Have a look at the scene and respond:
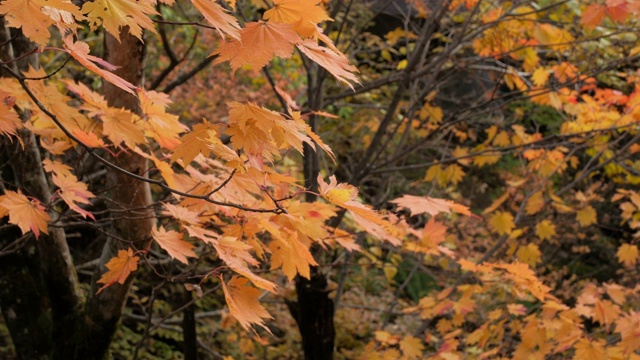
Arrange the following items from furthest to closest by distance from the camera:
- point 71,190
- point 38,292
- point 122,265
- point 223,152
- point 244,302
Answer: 1. point 38,292
2. point 71,190
3. point 122,265
4. point 244,302
5. point 223,152

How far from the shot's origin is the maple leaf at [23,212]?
1857mm

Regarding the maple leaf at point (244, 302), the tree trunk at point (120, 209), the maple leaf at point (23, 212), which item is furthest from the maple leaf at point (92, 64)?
the tree trunk at point (120, 209)

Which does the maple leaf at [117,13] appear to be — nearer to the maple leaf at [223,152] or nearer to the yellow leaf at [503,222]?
the maple leaf at [223,152]

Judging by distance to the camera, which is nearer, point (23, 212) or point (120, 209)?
point (23, 212)

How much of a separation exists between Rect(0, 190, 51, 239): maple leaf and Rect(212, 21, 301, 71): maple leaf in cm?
95

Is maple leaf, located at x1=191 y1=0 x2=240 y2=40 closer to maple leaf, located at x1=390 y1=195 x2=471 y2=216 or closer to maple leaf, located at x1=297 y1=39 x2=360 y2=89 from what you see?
maple leaf, located at x1=297 y1=39 x2=360 y2=89

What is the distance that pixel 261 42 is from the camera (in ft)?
4.17

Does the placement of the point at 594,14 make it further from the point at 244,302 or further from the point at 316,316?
the point at 244,302

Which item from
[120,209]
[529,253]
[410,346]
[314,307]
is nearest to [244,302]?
[120,209]

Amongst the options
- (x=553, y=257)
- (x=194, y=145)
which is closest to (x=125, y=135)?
(x=194, y=145)

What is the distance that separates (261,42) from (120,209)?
146cm

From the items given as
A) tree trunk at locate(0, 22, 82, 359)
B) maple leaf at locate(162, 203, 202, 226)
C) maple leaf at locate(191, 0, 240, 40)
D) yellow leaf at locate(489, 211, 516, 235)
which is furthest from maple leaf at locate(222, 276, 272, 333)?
yellow leaf at locate(489, 211, 516, 235)

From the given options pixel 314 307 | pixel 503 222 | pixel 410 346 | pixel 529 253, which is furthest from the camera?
pixel 529 253

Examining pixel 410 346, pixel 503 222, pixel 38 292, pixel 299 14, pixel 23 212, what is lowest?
pixel 410 346
